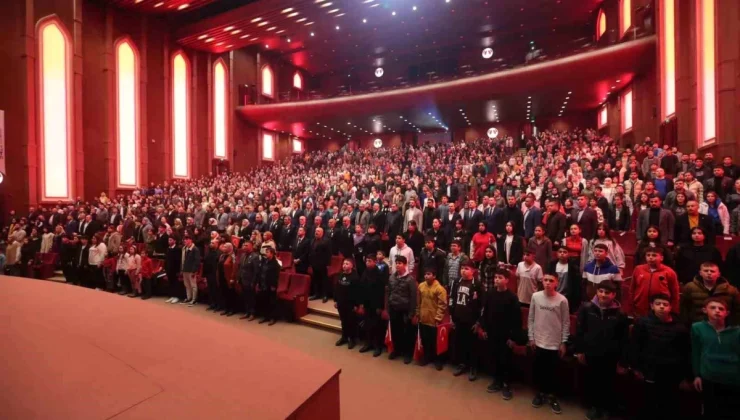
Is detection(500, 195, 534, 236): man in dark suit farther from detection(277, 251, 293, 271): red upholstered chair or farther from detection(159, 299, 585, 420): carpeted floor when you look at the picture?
detection(277, 251, 293, 271): red upholstered chair

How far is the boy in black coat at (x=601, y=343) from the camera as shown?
373 cm

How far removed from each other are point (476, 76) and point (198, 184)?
15297 millimetres

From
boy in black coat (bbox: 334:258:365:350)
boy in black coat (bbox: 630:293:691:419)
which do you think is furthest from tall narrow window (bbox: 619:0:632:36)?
boy in black coat (bbox: 334:258:365:350)

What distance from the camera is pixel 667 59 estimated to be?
42.2 ft

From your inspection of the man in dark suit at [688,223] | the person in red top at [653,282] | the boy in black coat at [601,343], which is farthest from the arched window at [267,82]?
the boy in black coat at [601,343]

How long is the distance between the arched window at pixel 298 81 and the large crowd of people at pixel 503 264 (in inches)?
720

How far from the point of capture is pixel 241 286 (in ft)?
25.2

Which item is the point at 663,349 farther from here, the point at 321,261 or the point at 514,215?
the point at 321,261

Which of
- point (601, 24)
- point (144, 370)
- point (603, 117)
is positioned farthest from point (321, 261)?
point (601, 24)

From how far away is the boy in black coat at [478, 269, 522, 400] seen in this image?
14.5 feet

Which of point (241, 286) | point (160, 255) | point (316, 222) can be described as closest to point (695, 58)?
point (316, 222)

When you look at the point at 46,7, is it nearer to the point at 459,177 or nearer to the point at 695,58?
A: the point at 459,177

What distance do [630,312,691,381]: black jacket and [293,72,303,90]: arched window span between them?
1168 inches

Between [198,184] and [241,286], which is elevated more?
[198,184]
